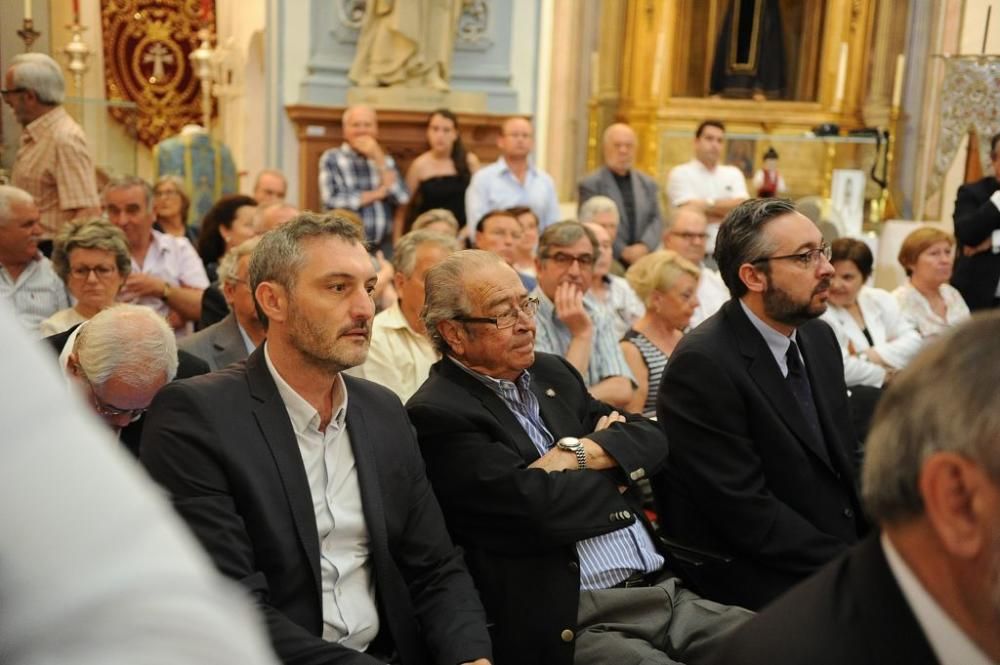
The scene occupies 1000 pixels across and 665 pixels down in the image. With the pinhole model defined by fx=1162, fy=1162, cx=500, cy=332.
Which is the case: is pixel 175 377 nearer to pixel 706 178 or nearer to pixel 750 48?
pixel 706 178

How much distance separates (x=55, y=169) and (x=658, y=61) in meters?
8.26

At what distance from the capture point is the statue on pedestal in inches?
328

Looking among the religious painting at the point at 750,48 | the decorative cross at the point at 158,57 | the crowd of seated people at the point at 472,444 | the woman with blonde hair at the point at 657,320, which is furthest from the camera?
the religious painting at the point at 750,48

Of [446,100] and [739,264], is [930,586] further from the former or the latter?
[446,100]

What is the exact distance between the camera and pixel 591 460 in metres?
2.72

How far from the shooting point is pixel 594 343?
13.8ft

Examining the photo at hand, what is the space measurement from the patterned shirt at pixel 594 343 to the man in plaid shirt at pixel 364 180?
2.79m

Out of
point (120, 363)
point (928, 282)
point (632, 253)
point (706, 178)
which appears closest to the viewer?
point (120, 363)

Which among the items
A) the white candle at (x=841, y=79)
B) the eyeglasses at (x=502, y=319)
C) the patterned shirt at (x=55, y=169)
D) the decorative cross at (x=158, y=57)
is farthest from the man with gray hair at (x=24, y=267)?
the white candle at (x=841, y=79)

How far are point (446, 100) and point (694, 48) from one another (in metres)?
6.07

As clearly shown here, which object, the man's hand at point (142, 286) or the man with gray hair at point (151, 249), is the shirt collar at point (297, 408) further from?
the man with gray hair at point (151, 249)

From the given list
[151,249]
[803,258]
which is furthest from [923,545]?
[151,249]

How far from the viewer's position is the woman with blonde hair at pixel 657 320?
429cm

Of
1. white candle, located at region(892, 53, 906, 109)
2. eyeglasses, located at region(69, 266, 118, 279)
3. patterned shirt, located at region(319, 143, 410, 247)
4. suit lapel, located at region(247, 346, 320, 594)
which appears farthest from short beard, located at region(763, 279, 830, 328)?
white candle, located at region(892, 53, 906, 109)
